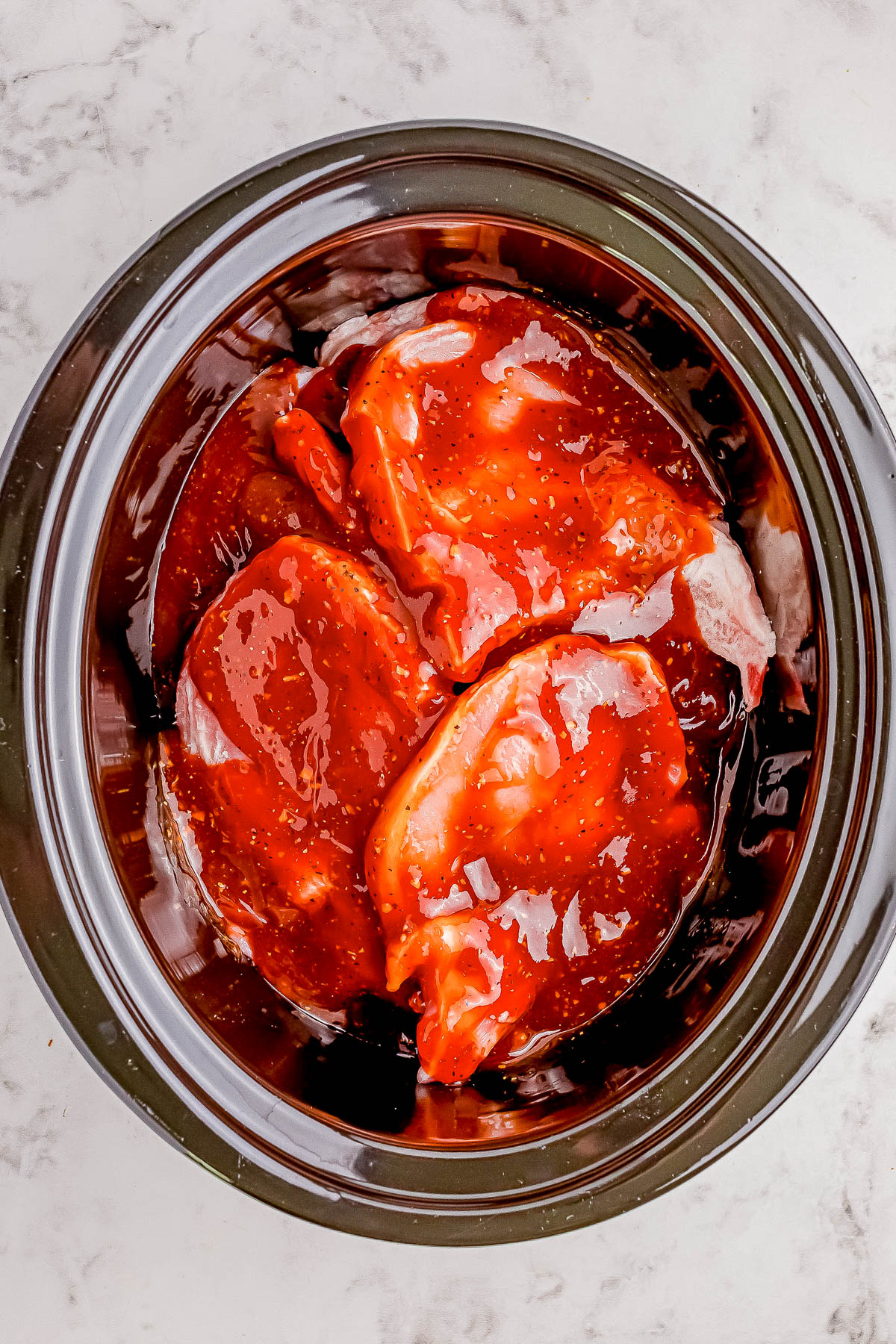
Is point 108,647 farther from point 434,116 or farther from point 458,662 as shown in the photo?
point 434,116

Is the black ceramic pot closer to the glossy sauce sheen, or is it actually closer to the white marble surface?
the glossy sauce sheen

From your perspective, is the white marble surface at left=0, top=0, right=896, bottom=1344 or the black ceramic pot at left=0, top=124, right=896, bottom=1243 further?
the white marble surface at left=0, top=0, right=896, bottom=1344

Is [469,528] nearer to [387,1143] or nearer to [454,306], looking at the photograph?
[454,306]

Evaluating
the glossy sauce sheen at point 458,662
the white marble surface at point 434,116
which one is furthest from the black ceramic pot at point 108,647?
the white marble surface at point 434,116

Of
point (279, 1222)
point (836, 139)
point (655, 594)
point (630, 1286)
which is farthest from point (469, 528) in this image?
point (630, 1286)

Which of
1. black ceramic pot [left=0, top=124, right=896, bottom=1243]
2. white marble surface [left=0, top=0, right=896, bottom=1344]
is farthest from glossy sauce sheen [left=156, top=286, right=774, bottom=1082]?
white marble surface [left=0, top=0, right=896, bottom=1344]

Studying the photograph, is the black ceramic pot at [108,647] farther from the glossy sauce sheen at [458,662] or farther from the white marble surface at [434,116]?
the white marble surface at [434,116]
